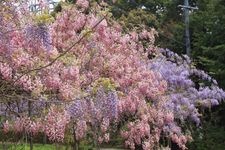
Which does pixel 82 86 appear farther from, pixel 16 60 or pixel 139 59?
pixel 139 59

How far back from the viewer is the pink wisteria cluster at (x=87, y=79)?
19.2 feet

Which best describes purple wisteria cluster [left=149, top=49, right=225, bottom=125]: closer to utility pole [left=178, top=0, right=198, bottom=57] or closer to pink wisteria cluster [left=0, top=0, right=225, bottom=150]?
pink wisteria cluster [left=0, top=0, right=225, bottom=150]

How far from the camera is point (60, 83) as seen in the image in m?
8.11

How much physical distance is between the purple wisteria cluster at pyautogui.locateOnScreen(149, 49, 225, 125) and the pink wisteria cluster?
0.04 metres

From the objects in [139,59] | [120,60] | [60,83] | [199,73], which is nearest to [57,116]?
[60,83]

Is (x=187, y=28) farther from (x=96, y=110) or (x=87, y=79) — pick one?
(x=96, y=110)

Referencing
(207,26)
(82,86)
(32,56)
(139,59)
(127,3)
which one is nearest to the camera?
(32,56)

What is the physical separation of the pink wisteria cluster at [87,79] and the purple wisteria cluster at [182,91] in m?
0.04

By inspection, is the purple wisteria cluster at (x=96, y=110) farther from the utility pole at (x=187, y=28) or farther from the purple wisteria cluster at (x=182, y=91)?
the utility pole at (x=187, y=28)

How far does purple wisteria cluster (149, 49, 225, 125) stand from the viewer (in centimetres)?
1512

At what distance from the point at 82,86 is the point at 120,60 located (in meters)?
2.31

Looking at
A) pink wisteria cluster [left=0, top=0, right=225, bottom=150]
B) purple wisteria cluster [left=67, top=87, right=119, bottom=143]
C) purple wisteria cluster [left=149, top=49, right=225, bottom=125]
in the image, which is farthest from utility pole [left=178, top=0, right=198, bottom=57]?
purple wisteria cluster [left=67, top=87, right=119, bottom=143]

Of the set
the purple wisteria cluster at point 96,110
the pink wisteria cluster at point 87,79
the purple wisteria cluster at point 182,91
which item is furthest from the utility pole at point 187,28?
the purple wisteria cluster at point 96,110

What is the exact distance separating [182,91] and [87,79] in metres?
7.28
